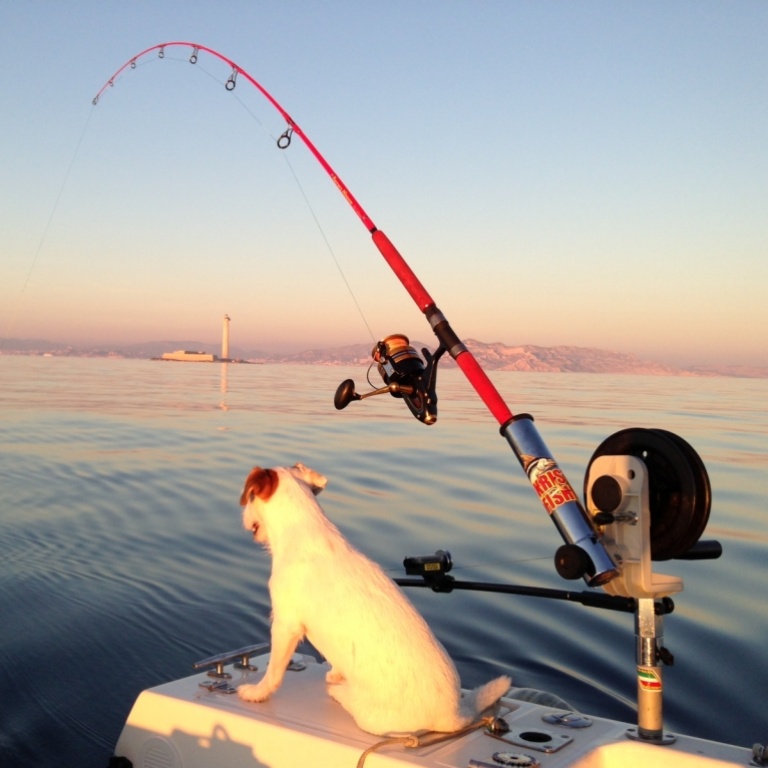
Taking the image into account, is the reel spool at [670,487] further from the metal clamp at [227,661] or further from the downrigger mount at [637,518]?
the metal clamp at [227,661]

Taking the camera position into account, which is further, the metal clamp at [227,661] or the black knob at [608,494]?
the metal clamp at [227,661]

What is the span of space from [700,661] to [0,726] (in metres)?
4.66

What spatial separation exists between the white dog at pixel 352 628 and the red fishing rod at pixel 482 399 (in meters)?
0.55

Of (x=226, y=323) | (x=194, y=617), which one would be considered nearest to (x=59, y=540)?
(x=194, y=617)

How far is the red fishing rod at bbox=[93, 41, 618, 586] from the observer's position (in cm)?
297

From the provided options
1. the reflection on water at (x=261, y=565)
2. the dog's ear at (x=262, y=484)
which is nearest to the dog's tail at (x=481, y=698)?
the dog's ear at (x=262, y=484)

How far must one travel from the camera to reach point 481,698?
373cm

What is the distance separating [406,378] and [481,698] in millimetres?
1373

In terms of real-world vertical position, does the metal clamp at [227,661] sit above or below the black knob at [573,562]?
below

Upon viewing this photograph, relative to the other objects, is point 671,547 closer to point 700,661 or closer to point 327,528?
point 327,528

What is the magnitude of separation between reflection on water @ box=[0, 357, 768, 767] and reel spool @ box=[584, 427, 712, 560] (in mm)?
2720

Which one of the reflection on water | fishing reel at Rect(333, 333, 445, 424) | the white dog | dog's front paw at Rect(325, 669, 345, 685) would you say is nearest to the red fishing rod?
fishing reel at Rect(333, 333, 445, 424)

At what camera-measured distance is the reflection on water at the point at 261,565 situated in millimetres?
5770

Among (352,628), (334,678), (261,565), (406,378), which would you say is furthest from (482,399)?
(261,565)
